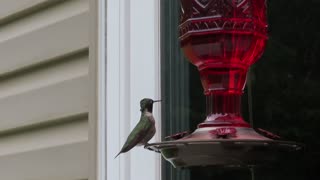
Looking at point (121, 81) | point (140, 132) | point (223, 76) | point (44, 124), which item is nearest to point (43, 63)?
point (44, 124)

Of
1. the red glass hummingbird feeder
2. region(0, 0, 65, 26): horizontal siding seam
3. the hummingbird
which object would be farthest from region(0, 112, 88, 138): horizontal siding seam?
the red glass hummingbird feeder

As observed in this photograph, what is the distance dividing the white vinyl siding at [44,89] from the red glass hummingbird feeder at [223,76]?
106 cm

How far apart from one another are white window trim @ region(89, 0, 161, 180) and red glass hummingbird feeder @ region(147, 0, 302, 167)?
79cm

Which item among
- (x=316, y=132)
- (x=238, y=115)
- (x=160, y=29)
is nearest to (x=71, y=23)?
(x=160, y=29)

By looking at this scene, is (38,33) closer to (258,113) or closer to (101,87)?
(101,87)

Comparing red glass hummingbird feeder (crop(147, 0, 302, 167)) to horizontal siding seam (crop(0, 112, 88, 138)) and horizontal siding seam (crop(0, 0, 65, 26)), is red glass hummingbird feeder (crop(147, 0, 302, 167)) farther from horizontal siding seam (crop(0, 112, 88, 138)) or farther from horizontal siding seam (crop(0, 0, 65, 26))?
horizontal siding seam (crop(0, 0, 65, 26))

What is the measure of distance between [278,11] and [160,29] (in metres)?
0.45

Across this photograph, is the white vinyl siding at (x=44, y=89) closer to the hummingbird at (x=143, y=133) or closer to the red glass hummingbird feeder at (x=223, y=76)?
the hummingbird at (x=143, y=133)

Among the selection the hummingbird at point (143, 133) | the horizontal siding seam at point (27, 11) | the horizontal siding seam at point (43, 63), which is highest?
the horizontal siding seam at point (27, 11)

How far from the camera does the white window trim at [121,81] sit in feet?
8.63

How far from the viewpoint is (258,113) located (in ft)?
7.57

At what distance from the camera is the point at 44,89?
3.00 metres

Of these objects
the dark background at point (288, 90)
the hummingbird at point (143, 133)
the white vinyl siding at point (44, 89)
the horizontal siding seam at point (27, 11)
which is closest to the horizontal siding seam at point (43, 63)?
the white vinyl siding at point (44, 89)

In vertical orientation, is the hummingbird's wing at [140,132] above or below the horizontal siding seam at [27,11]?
below
